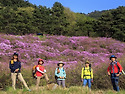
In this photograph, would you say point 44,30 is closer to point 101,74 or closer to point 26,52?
point 26,52

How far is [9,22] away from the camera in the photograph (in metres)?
33.3

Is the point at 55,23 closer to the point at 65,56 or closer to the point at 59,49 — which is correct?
the point at 59,49

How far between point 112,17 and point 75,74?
28.3 m

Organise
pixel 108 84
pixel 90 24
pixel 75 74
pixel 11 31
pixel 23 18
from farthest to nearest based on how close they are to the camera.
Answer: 1. pixel 90 24
2. pixel 23 18
3. pixel 11 31
4. pixel 75 74
5. pixel 108 84

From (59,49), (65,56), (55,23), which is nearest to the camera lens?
(65,56)

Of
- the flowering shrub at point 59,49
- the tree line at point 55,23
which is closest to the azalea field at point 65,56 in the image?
the flowering shrub at point 59,49

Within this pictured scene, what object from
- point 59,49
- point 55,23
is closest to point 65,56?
point 59,49

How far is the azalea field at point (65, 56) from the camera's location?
27.5 ft

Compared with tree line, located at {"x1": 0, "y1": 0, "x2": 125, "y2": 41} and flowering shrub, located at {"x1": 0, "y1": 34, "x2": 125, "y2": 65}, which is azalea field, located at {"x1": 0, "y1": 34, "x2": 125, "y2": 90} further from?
tree line, located at {"x1": 0, "y1": 0, "x2": 125, "y2": 41}

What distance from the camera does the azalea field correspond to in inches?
329

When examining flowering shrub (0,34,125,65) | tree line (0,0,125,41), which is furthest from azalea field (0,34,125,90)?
tree line (0,0,125,41)

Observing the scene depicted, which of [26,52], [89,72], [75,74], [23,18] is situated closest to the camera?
[89,72]

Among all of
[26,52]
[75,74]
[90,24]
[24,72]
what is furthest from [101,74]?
[90,24]

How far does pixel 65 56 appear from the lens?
15.6m
